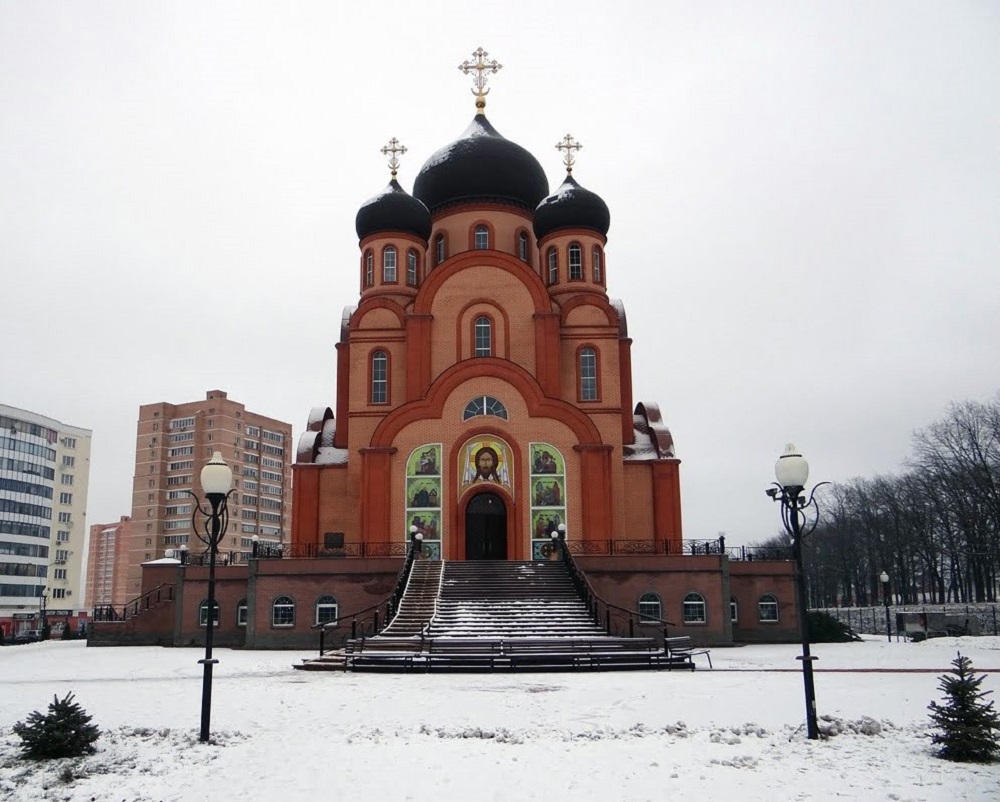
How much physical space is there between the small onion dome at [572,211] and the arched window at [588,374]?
17.9 ft

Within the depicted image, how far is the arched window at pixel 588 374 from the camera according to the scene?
33.5 m

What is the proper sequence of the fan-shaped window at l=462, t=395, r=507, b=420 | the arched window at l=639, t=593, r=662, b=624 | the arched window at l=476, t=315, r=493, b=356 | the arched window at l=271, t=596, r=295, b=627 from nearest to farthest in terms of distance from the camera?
the arched window at l=271, t=596, r=295, b=627, the arched window at l=639, t=593, r=662, b=624, the fan-shaped window at l=462, t=395, r=507, b=420, the arched window at l=476, t=315, r=493, b=356

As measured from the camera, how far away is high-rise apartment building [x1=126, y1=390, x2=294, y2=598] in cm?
8381

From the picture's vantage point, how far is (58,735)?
9367 mm

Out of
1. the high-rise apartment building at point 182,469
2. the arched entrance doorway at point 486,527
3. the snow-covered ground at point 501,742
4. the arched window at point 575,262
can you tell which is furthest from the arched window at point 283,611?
the high-rise apartment building at point 182,469

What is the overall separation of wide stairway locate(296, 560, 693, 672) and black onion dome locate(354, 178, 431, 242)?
1452cm

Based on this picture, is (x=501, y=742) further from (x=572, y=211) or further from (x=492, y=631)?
(x=572, y=211)

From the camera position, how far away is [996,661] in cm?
2066

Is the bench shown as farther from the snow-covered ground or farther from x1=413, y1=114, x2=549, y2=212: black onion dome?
x1=413, y1=114, x2=549, y2=212: black onion dome

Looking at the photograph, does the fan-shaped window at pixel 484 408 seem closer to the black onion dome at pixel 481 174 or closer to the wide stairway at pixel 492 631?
the wide stairway at pixel 492 631

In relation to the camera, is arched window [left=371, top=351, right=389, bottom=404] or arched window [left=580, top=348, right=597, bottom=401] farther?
arched window [left=371, top=351, right=389, bottom=404]

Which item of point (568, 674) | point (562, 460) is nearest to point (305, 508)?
point (562, 460)

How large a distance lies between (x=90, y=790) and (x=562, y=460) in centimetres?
2351

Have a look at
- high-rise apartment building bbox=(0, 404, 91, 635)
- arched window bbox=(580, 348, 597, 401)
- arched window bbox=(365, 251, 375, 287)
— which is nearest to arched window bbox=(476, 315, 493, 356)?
arched window bbox=(580, 348, 597, 401)
